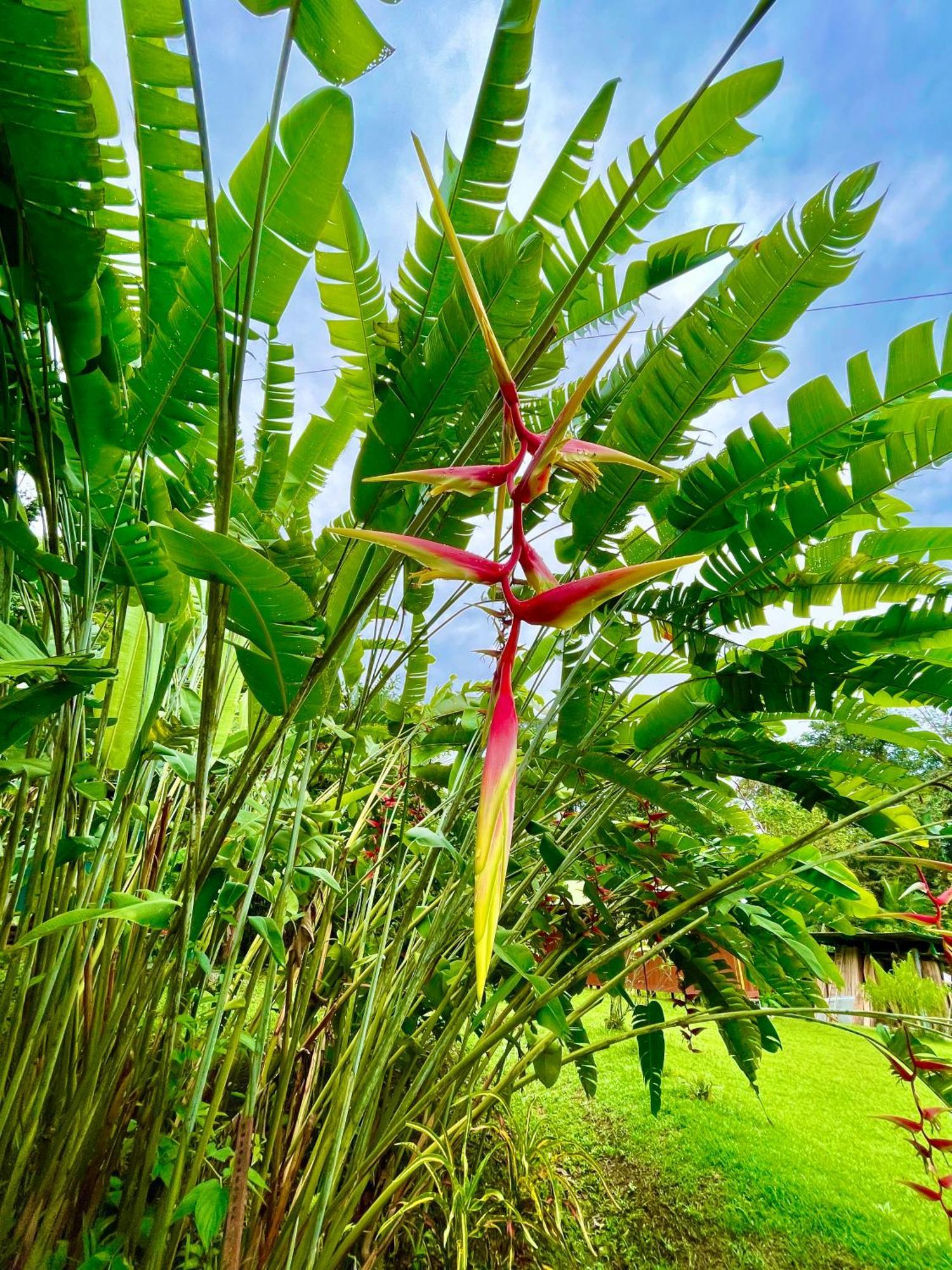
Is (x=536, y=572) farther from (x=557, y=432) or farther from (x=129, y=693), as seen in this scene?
(x=129, y=693)

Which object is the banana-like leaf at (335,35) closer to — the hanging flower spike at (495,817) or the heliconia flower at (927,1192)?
the hanging flower spike at (495,817)

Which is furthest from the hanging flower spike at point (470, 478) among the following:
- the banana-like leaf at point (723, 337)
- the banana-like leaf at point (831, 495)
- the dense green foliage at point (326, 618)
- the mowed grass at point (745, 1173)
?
the mowed grass at point (745, 1173)

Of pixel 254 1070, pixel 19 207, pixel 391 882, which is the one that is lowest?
pixel 254 1070

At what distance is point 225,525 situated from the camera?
23.2 inches

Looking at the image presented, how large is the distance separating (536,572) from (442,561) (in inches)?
1.6

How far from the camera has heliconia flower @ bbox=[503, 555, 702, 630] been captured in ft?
0.60

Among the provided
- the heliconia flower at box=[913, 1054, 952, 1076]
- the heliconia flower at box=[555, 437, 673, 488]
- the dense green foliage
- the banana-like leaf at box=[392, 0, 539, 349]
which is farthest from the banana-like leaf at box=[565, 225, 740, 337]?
the heliconia flower at box=[913, 1054, 952, 1076]

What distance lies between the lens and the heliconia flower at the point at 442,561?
21cm

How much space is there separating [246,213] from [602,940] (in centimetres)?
147

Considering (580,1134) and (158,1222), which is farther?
(580,1134)

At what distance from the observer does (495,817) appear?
0.17 meters

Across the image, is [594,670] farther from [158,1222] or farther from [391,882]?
[158,1222]

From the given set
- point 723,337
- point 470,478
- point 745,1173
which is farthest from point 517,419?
point 745,1173

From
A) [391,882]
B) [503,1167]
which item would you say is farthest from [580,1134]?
[391,882]
